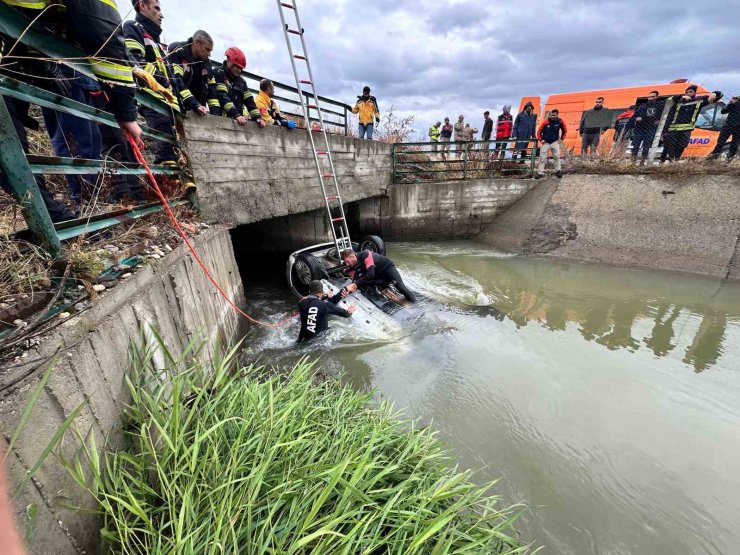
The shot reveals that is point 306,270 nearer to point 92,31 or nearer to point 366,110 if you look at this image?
point 92,31

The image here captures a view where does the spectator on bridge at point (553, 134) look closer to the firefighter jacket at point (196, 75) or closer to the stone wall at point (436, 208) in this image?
the stone wall at point (436, 208)

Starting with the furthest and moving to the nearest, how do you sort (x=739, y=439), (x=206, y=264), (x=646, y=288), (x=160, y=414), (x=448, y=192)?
(x=448, y=192) < (x=646, y=288) < (x=206, y=264) < (x=739, y=439) < (x=160, y=414)

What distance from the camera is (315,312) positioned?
4293 mm

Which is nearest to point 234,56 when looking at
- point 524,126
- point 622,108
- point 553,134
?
point 553,134

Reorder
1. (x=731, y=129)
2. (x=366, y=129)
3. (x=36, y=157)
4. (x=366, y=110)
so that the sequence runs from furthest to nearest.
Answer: (x=366, y=129), (x=366, y=110), (x=731, y=129), (x=36, y=157)

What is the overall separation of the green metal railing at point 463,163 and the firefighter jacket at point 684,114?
322 centimetres

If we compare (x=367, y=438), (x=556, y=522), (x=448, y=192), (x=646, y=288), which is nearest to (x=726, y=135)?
(x=646, y=288)

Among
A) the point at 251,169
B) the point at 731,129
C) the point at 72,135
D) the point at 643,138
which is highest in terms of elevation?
the point at 731,129

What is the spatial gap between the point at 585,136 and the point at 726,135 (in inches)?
135

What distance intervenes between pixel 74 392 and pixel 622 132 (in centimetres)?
1344

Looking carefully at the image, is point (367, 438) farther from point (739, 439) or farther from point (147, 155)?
point (147, 155)

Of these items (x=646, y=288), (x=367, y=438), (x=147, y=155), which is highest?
(x=147, y=155)

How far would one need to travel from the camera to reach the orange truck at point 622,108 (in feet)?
31.5

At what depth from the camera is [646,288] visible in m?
6.52
